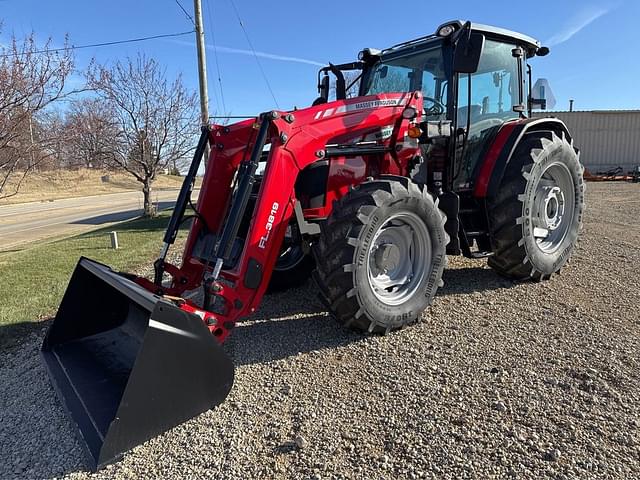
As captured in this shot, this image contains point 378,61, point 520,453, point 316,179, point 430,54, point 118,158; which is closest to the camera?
point 520,453

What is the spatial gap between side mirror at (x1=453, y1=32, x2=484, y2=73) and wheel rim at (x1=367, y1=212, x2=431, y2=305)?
4.77 ft

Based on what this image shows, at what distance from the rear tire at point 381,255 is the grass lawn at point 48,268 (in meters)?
2.09

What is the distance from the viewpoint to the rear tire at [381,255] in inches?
140

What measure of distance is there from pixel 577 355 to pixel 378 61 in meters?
3.89

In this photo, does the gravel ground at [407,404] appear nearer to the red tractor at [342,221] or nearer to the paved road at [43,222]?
the red tractor at [342,221]

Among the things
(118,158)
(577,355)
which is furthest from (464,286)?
(118,158)

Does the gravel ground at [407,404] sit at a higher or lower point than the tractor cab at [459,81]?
lower

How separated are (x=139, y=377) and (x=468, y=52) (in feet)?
12.2

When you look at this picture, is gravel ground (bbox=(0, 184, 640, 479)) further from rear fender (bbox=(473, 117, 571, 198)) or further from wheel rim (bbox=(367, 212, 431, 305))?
rear fender (bbox=(473, 117, 571, 198))

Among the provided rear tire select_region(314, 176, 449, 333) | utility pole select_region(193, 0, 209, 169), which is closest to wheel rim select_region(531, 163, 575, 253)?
rear tire select_region(314, 176, 449, 333)

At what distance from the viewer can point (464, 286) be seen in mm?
5172

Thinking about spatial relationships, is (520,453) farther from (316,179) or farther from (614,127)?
(614,127)

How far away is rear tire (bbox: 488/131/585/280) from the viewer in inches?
188

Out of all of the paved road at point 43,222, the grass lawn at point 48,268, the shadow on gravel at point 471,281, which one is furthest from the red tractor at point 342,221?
the paved road at point 43,222
